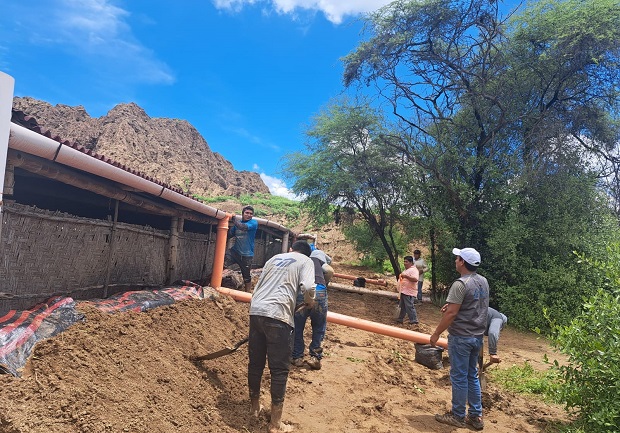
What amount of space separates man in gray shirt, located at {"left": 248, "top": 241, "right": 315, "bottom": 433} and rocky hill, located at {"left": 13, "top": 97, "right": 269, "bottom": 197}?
50081 mm

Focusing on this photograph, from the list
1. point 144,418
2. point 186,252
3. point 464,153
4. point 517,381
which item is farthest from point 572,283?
point 144,418

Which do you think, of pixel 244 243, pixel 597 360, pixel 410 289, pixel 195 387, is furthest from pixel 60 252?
pixel 410 289

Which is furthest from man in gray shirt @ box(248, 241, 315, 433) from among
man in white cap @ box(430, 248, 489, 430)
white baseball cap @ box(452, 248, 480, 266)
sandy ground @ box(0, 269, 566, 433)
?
white baseball cap @ box(452, 248, 480, 266)

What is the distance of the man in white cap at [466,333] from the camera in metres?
4.48

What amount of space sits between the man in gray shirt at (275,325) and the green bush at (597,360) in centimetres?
261

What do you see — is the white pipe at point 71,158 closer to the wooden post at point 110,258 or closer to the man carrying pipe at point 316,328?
the wooden post at point 110,258

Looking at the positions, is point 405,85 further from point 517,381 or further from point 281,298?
point 281,298

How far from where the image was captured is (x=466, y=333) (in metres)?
4.47

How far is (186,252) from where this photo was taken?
26.6ft

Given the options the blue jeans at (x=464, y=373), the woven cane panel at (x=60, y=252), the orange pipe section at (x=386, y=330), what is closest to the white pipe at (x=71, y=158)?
the woven cane panel at (x=60, y=252)

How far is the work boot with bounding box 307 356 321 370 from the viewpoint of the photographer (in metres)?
5.99

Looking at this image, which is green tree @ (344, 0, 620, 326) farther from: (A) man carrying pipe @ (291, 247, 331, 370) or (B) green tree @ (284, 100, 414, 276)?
(A) man carrying pipe @ (291, 247, 331, 370)

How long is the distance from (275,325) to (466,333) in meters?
2.05

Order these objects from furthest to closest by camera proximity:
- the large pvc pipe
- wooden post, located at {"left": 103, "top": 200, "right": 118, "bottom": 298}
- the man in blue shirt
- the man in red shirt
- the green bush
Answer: the large pvc pipe, the man in red shirt, the man in blue shirt, wooden post, located at {"left": 103, "top": 200, "right": 118, "bottom": 298}, the green bush
